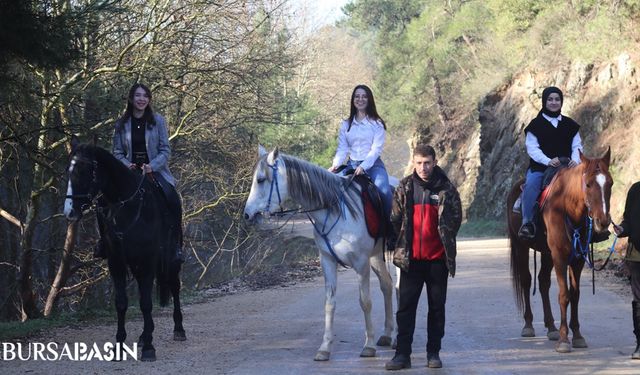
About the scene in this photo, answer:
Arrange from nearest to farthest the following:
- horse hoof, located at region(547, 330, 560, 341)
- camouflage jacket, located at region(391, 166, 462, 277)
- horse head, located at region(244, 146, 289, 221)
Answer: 1. camouflage jacket, located at region(391, 166, 462, 277)
2. horse head, located at region(244, 146, 289, 221)
3. horse hoof, located at region(547, 330, 560, 341)

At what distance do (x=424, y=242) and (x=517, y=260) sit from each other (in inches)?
134

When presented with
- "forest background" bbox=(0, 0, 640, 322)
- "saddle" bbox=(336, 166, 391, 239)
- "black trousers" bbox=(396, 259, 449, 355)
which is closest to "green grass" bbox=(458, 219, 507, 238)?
"forest background" bbox=(0, 0, 640, 322)

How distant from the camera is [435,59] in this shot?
183ft

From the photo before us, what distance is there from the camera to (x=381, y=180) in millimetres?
9984

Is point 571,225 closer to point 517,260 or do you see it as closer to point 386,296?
point 517,260

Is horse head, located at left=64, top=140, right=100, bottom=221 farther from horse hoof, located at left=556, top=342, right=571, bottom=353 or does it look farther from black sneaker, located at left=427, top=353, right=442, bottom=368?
horse hoof, located at left=556, top=342, right=571, bottom=353

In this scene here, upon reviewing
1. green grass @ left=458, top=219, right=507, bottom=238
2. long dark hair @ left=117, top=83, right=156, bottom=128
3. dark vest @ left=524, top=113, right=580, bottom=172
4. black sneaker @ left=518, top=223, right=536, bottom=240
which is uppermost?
long dark hair @ left=117, top=83, right=156, bottom=128

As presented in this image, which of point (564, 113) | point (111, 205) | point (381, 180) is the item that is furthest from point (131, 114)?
point (564, 113)

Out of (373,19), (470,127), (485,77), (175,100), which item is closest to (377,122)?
(175,100)

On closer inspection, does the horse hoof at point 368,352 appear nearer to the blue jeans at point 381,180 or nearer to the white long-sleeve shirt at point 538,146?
the blue jeans at point 381,180

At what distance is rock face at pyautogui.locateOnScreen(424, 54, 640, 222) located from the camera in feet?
91.2

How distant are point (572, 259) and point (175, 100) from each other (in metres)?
11.0

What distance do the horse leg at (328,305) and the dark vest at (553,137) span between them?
3.02 meters

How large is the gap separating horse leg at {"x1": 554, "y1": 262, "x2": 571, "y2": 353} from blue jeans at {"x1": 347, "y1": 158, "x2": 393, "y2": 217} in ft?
6.51
